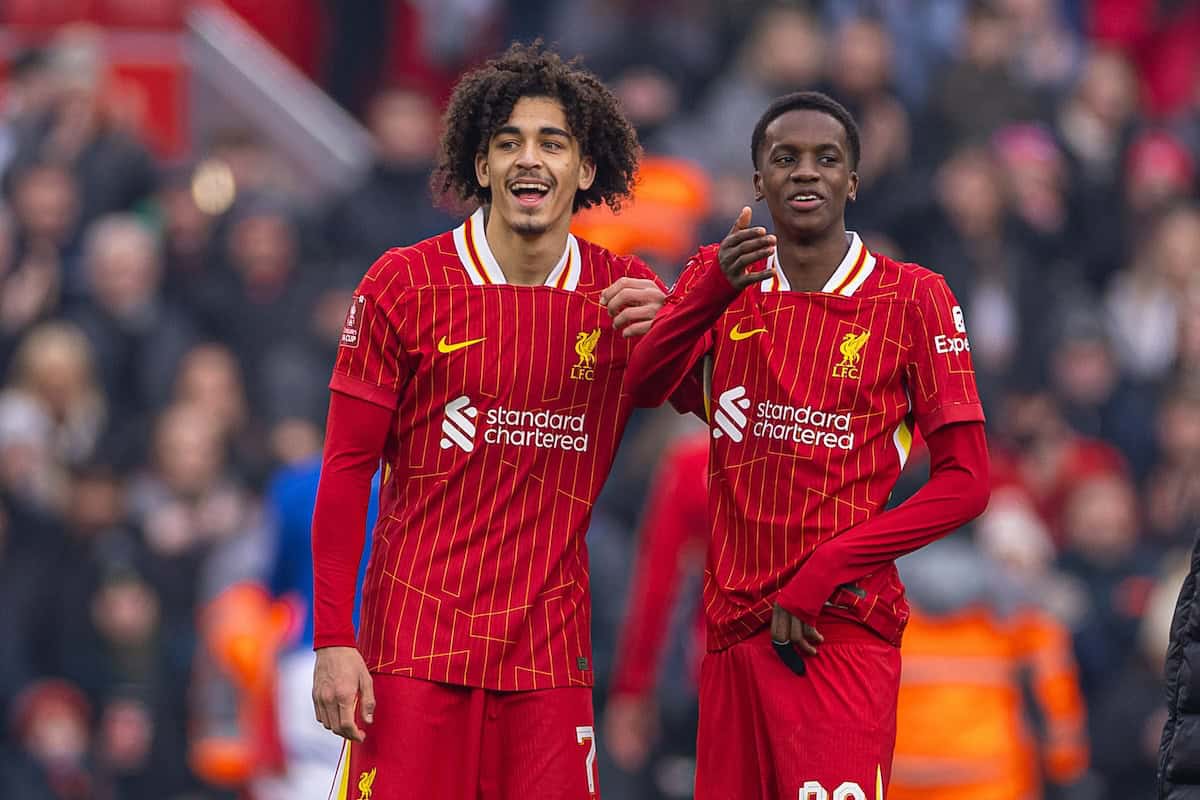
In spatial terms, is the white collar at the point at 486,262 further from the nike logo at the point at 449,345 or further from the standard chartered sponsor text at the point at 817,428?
the standard chartered sponsor text at the point at 817,428

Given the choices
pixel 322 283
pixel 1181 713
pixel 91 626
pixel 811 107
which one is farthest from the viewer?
pixel 322 283

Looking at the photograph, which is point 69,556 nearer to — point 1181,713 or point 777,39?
point 777,39

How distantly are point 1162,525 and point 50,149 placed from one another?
232 inches

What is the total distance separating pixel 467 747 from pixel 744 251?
1.37m

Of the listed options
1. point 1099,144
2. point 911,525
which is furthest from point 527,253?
point 1099,144

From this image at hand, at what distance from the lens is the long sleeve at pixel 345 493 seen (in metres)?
6.20

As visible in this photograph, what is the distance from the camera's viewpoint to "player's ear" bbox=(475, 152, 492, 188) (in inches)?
255

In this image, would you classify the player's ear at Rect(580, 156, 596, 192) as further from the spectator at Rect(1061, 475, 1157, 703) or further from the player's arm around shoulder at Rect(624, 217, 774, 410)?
the spectator at Rect(1061, 475, 1157, 703)

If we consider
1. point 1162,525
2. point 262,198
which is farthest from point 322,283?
point 1162,525

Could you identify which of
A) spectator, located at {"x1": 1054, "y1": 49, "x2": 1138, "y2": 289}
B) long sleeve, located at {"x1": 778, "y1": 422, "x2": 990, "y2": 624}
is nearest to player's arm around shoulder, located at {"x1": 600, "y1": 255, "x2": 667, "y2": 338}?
long sleeve, located at {"x1": 778, "y1": 422, "x2": 990, "y2": 624}

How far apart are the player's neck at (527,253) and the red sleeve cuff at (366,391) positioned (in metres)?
0.43

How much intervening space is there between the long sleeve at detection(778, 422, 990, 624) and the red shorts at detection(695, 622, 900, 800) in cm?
16

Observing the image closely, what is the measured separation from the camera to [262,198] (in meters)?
13.4

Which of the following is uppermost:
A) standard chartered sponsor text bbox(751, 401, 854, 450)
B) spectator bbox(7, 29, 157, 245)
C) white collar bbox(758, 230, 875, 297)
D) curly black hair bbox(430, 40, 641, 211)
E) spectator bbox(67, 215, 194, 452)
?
spectator bbox(7, 29, 157, 245)
